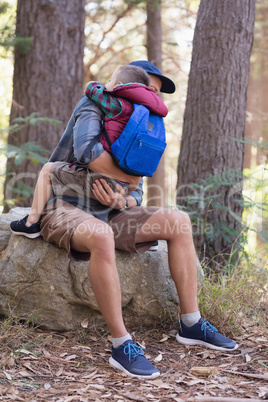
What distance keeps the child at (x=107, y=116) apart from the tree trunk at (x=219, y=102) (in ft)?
6.65

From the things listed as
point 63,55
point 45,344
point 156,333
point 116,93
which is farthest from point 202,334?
point 63,55

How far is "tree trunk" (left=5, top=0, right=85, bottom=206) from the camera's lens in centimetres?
592

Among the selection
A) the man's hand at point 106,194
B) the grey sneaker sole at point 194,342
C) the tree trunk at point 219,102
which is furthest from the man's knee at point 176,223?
the tree trunk at point 219,102

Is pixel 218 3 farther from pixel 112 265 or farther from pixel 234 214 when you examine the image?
pixel 112 265

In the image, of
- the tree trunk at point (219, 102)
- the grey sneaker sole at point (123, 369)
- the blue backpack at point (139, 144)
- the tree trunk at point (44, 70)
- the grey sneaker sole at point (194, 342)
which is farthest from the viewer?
the tree trunk at point (44, 70)

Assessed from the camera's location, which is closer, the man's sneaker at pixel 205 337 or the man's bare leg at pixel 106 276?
the man's bare leg at pixel 106 276

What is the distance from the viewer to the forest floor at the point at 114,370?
2367mm

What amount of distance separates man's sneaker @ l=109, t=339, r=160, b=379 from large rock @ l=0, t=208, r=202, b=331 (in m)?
0.63

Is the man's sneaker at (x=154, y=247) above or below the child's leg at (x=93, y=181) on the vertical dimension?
below

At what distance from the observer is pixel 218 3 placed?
499 cm

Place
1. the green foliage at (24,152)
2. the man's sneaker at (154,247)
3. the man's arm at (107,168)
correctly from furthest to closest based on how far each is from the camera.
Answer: the green foliage at (24,152) < the man's sneaker at (154,247) < the man's arm at (107,168)

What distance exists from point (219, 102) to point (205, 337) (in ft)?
9.72

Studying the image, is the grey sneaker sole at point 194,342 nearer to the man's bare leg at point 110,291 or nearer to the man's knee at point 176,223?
the man's bare leg at point 110,291

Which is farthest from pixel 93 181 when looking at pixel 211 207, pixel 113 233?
pixel 211 207
